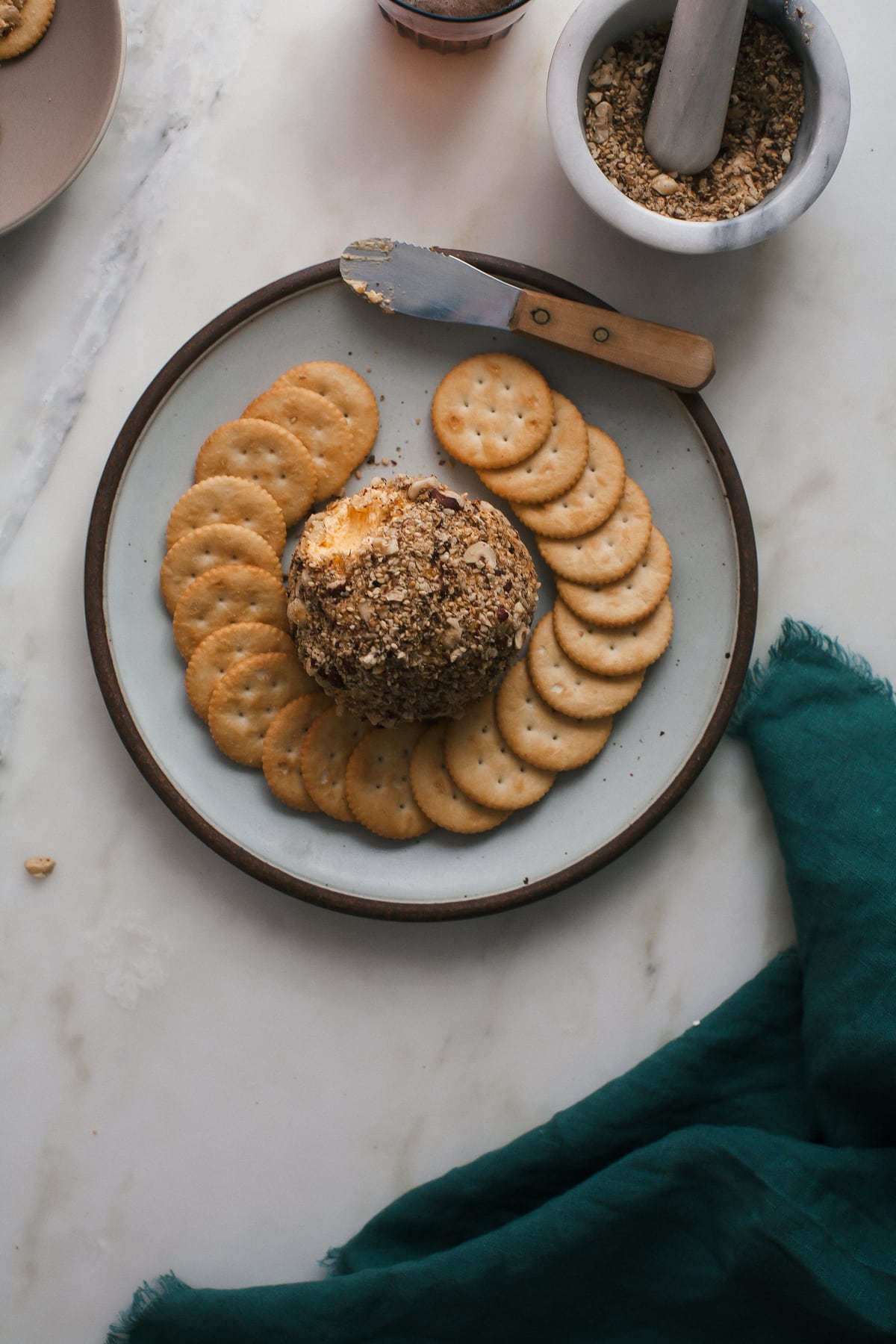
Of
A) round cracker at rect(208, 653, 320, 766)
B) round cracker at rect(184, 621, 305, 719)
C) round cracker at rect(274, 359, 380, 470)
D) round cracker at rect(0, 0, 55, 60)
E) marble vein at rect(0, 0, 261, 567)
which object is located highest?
round cracker at rect(0, 0, 55, 60)

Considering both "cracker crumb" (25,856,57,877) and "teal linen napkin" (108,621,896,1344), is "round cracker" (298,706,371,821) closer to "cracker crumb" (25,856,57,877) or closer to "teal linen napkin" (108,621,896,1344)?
"cracker crumb" (25,856,57,877)

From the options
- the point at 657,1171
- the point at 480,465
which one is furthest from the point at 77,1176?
the point at 480,465

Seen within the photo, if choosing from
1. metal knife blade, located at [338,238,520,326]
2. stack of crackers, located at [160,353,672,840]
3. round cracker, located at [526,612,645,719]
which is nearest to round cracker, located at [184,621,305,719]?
stack of crackers, located at [160,353,672,840]

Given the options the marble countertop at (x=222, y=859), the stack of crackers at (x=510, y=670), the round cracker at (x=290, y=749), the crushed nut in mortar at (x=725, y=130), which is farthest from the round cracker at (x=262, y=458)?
the crushed nut in mortar at (x=725, y=130)

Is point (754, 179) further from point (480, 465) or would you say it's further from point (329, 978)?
point (329, 978)

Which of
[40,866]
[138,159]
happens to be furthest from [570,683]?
[138,159]
